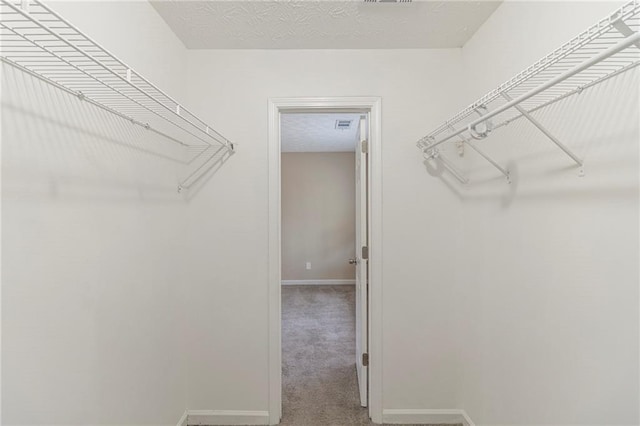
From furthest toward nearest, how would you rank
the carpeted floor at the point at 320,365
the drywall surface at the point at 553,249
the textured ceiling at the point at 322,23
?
the carpeted floor at the point at 320,365 < the textured ceiling at the point at 322,23 < the drywall surface at the point at 553,249

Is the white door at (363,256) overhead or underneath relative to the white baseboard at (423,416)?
overhead

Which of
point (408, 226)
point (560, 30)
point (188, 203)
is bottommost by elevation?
point (408, 226)

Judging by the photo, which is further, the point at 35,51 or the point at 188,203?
the point at 188,203

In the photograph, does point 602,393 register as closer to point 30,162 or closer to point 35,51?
point 30,162

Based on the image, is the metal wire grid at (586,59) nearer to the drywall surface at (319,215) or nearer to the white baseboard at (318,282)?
the drywall surface at (319,215)

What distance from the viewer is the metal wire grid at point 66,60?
700 millimetres

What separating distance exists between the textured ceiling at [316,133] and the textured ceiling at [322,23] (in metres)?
1.23

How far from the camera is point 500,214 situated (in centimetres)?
159

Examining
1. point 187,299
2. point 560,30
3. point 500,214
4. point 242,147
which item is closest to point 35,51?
point 242,147

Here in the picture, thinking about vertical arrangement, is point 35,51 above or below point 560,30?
below

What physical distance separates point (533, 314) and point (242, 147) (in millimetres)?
1731

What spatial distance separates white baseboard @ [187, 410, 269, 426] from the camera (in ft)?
6.54

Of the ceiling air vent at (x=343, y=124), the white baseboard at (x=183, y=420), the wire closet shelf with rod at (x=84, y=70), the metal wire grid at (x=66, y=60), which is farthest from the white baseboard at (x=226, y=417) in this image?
the ceiling air vent at (x=343, y=124)

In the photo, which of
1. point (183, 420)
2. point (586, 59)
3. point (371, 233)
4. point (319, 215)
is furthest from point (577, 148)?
point (319, 215)
